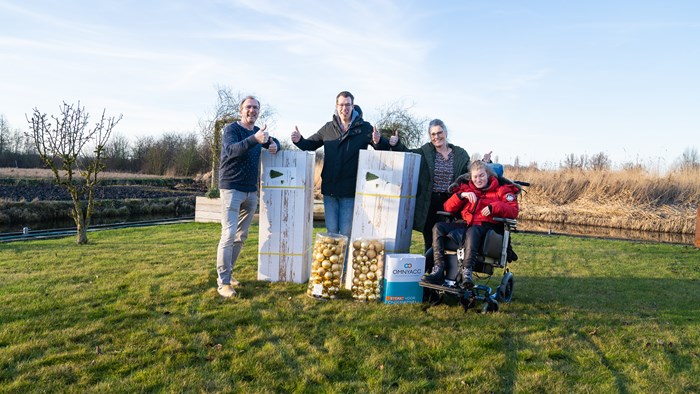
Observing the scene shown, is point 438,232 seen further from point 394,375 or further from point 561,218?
point 561,218

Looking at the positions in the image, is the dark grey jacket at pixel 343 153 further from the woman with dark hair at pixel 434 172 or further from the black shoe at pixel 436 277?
the black shoe at pixel 436 277

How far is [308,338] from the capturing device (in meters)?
3.63

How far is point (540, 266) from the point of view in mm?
7270

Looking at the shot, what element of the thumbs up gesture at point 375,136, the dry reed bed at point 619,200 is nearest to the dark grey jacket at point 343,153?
the thumbs up gesture at point 375,136

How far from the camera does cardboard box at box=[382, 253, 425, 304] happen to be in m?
4.61

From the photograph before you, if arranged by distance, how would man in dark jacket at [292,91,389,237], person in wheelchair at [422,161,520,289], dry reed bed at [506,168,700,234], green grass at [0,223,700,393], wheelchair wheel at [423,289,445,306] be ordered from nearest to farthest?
green grass at [0,223,700,393] < person in wheelchair at [422,161,520,289] < wheelchair wheel at [423,289,445,306] < man in dark jacket at [292,91,389,237] < dry reed bed at [506,168,700,234]

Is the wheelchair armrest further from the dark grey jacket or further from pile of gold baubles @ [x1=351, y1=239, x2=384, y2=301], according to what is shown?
the dark grey jacket

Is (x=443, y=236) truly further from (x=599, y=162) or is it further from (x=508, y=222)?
(x=599, y=162)

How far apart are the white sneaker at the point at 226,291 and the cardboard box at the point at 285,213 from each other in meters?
0.62

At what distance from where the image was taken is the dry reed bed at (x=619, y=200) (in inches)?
672

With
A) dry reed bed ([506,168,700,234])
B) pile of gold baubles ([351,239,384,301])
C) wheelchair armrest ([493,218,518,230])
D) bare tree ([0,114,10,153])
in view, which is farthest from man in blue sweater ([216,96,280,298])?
bare tree ([0,114,10,153])

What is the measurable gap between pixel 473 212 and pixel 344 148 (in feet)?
4.96

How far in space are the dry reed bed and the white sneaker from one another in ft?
54.3

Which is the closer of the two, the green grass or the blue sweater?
the green grass
